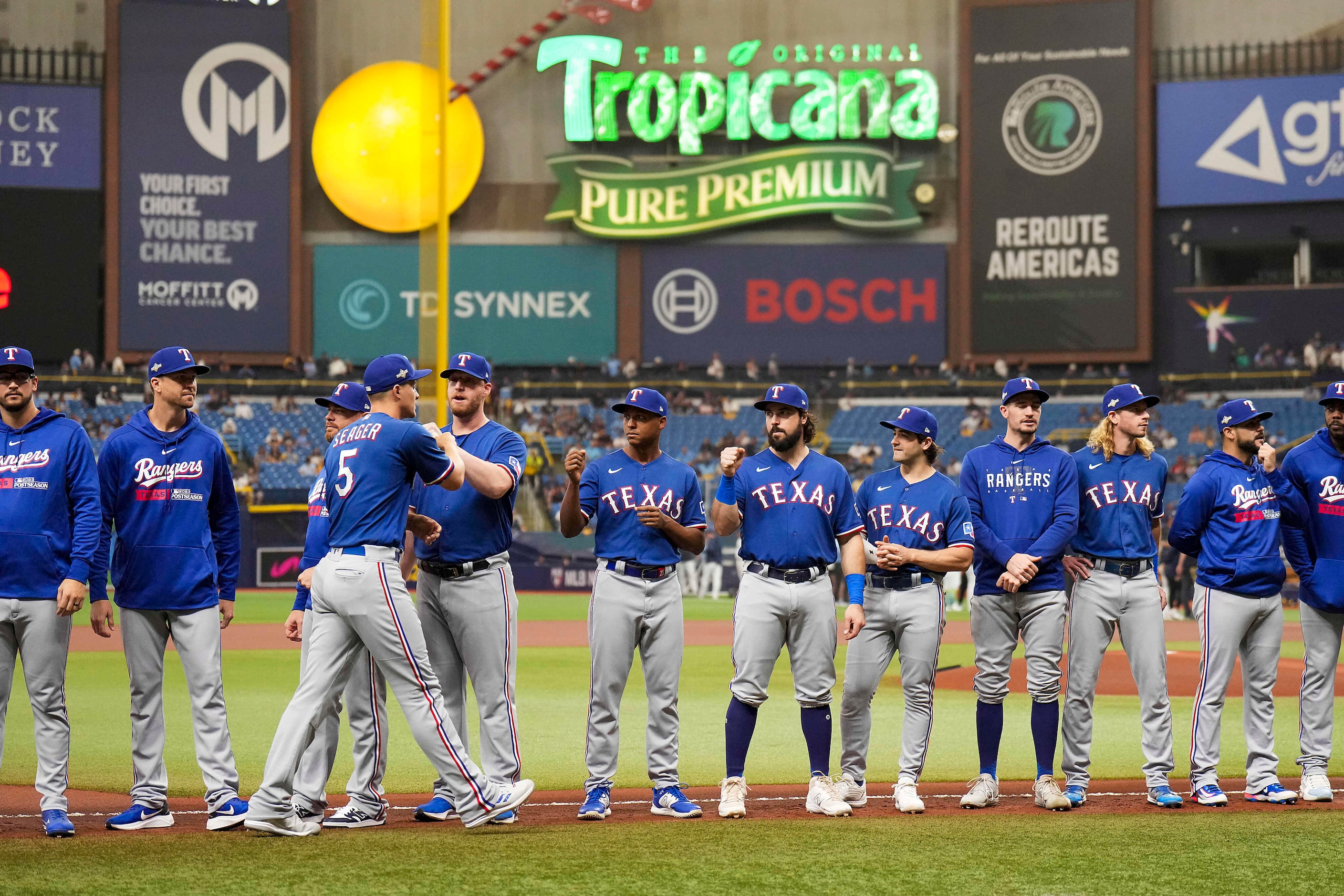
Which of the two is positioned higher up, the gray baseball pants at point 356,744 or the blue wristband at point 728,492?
the blue wristband at point 728,492

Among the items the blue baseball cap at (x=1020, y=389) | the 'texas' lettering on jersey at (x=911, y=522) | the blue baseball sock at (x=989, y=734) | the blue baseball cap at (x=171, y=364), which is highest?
the blue baseball cap at (x=171, y=364)

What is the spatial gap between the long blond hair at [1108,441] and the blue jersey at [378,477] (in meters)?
3.53

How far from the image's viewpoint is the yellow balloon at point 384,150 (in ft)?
117

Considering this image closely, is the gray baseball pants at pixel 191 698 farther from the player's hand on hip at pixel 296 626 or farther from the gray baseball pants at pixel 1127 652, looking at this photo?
the gray baseball pants at pixel 1127 652

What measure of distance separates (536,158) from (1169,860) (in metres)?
33.1

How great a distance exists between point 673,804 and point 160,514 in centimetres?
281

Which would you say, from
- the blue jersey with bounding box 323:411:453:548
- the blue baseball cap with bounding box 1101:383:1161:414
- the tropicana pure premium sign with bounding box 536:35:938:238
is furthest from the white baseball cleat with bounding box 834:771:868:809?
the tropicana pure premium sign with bounding box 536:35:938:238

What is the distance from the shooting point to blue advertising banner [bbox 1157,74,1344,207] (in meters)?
32.6

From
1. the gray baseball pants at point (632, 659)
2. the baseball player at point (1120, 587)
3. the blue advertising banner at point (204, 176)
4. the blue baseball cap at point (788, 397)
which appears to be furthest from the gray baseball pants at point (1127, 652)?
the blue advertising banner at point (204, 176)

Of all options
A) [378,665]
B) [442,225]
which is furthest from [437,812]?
[442,225]

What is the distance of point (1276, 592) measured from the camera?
717cm

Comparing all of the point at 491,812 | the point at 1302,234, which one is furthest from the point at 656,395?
the point at 1302,234

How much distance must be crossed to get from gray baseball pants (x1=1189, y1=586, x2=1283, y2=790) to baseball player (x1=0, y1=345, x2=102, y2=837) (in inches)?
215

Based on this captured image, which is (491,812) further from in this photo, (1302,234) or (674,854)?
(1302,234)
